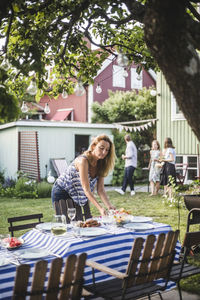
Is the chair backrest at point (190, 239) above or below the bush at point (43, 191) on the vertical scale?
above

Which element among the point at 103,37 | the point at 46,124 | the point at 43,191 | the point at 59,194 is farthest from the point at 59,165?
the point at 59,194

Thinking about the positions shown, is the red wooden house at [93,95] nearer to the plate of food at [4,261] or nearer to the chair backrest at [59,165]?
the chair backrest at [59,165]

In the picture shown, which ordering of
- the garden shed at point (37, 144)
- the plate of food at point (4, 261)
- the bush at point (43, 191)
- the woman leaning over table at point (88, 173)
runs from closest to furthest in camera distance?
the plate of food at point (4, 261) → the woman leaning over table at point (88, 173) → the bush at point (43, 191) → the garden shed at point (37, 144)

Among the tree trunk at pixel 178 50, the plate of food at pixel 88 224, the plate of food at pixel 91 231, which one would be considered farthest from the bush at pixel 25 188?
the tree trunk at pixel 178 50

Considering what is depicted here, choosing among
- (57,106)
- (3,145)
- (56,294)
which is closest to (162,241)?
(56,294)

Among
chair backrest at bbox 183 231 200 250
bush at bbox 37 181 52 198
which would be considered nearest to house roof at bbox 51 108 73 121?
bush at bbox 37 181 52 198

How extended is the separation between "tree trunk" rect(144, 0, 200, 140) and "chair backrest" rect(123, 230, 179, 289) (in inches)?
48.9

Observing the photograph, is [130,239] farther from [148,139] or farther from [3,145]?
[148,139]

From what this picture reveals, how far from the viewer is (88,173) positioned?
5.29 m

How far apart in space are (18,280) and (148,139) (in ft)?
58.2

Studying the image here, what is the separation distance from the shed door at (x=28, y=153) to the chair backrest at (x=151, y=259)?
1269cm

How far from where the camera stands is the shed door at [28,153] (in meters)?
16.1

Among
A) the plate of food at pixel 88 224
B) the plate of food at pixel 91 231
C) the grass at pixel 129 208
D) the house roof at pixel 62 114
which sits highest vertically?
the house roof at pixel 62 114

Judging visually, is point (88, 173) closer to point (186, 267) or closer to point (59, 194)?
point (59, 194)
